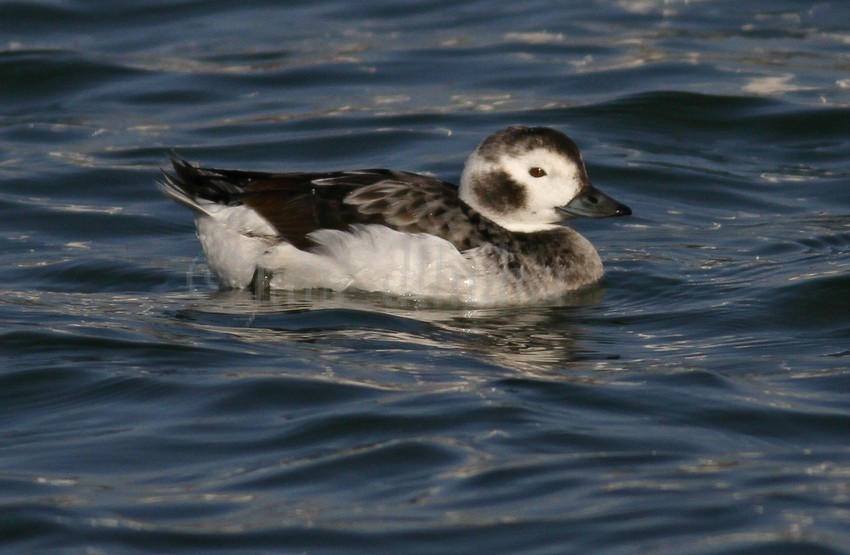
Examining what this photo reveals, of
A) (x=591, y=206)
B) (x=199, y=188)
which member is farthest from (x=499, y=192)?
(x=199, y=188)

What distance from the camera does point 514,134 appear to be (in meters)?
8.32

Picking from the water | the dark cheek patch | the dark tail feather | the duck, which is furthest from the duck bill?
the dark tail feather

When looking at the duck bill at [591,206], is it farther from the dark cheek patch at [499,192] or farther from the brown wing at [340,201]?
the brown wing at [340,201]

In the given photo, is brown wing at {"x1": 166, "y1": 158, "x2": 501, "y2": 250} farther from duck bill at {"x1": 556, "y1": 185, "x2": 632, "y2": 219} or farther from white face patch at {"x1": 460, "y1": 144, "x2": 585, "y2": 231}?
duck bill at {"x1": 556, "y1": 185, "x2": 632, "y2": 219}

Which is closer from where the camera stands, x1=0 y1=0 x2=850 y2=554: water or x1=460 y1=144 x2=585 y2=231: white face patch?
x1=0 y1=0 x2=850 y2=554: water

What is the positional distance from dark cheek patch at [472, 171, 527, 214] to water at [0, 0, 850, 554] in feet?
2.14

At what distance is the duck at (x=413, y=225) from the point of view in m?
7.93

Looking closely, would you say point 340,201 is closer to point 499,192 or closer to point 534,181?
point 499,192

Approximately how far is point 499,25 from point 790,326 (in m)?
7.93

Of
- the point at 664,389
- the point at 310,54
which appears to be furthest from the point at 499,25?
the point at 664,389

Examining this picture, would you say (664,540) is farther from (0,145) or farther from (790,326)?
(0,145)

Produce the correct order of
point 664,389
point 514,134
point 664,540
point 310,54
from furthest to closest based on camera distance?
1. point 310,54
2. point 514,134
3. point 664,389
4. point 664,540

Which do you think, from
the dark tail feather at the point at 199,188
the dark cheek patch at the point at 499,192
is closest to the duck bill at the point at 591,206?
the dark cheek patch at the point at 499,192

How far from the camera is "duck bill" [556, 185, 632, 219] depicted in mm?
8375
